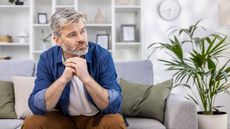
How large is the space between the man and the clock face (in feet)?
7.97

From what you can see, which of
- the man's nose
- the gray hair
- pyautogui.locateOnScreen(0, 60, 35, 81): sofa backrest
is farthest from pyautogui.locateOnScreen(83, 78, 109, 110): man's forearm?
pyautogui.locateOnScreen(0, 60, 35, 81): sofa backrest

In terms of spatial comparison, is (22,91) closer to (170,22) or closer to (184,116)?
(184,116)

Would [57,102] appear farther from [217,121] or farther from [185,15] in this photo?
[185,15]

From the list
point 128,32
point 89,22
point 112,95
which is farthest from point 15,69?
point 128,32

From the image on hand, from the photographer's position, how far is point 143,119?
2266 millimetres

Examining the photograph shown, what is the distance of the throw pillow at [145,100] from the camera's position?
7.48ft

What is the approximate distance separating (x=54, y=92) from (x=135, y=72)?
3.81 feet

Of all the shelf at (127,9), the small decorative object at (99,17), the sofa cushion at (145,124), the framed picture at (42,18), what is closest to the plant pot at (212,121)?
the sofa cushion at (145,124)

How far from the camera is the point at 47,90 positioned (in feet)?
5.17

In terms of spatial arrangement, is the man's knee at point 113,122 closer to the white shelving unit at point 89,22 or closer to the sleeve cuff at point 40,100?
the sleeve cuff at point 40,100

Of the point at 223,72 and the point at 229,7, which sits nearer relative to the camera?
the point at 223,72

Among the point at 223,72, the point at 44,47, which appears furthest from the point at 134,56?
the point at 223,72

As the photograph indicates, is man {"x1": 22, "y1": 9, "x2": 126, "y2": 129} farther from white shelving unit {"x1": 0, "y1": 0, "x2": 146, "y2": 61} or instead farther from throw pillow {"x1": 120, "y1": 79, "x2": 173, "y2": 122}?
white shelving unit {"x1": 0, "y1": 0, "x2": 146, "y2": 61}

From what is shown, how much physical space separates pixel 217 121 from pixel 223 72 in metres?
0.38
